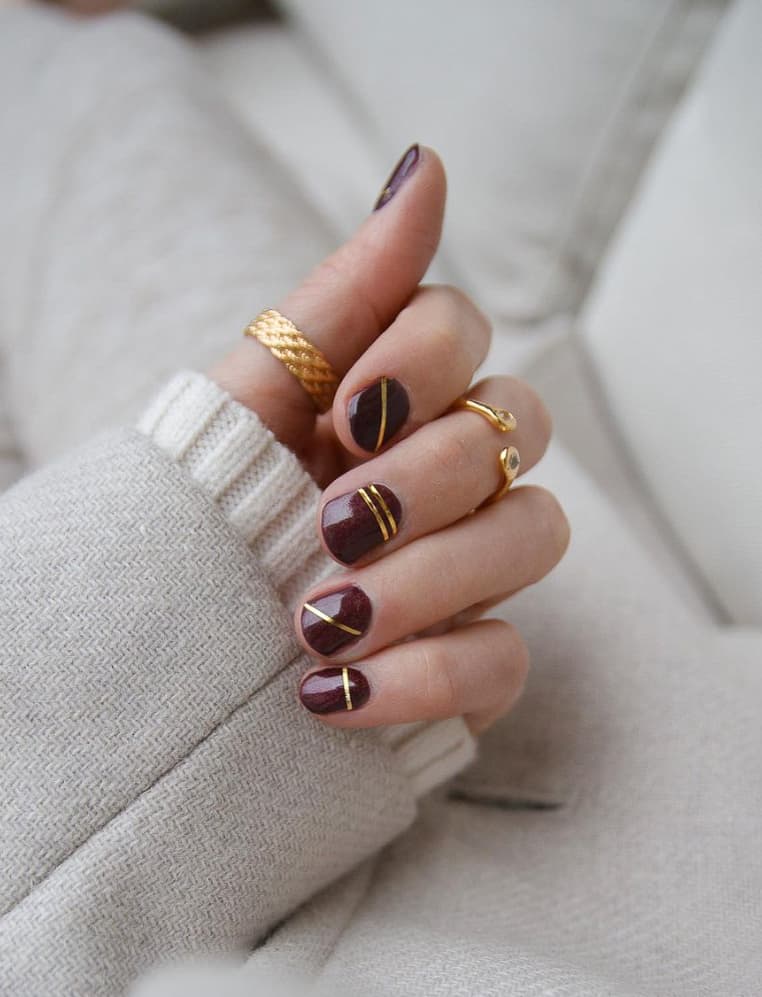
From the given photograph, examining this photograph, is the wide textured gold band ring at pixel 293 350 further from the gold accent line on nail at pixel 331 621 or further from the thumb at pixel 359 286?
the gold accent line on nail at pixel 331 621

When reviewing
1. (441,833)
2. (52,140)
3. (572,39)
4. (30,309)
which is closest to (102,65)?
(52,140)

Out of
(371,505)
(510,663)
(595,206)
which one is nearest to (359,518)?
(371,505)

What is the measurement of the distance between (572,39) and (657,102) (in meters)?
0.09

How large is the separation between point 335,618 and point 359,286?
0.62ft

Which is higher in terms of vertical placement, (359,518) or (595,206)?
(359,518)

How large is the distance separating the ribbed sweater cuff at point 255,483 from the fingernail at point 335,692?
5cm

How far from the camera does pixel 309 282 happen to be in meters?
0.46

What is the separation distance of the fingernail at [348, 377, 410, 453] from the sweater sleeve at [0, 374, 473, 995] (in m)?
0.04

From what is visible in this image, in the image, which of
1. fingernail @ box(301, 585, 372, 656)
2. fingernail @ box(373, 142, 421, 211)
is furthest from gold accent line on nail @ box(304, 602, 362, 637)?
fingernail @ box(373, 142, 421, 211)

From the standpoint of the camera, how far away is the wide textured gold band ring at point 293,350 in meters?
0.45

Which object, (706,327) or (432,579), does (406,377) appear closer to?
(432,579)

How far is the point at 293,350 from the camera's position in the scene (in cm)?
45

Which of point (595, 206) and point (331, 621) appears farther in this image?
point (595, 206)

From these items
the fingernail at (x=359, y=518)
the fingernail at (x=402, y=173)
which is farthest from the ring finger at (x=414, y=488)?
the fingernail at (x=402, y=173)
